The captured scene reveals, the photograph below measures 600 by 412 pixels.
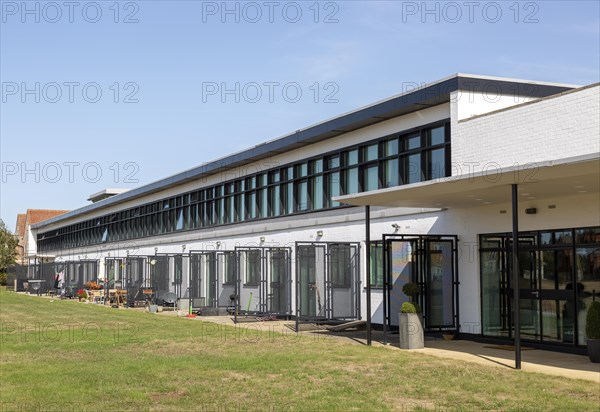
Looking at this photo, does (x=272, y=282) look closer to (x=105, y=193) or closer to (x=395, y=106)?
(x=395, y=106)

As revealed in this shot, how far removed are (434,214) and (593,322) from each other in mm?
6533

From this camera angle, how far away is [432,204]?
19625 millimetres

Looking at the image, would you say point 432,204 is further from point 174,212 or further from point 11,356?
point 174,212

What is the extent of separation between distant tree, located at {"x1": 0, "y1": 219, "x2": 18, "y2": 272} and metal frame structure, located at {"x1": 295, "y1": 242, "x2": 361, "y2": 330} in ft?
220

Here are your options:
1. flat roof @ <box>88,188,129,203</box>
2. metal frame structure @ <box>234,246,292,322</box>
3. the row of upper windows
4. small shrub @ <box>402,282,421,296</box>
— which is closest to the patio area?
small shrub @ <box>402,282,421,296</box>

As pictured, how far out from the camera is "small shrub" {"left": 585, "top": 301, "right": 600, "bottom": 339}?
15266mm

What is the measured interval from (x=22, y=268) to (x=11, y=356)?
52622 millimetres

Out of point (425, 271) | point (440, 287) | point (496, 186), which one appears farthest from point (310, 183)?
point (496, 186)

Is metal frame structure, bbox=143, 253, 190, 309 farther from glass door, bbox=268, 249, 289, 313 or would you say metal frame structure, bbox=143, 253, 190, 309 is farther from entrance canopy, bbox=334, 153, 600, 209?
entrance canopy, bbox=334, 153, 600, 209

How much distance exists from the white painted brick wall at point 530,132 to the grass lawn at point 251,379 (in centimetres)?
511

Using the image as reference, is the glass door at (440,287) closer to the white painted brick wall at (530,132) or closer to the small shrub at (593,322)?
the white painted brick wall at (530,132)

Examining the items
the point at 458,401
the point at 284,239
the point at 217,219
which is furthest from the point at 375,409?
the point at 217,219

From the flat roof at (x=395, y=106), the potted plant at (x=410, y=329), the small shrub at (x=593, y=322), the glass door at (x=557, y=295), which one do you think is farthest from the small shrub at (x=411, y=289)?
the flat roof at (x=395, y=106)

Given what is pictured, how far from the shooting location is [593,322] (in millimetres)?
15320
